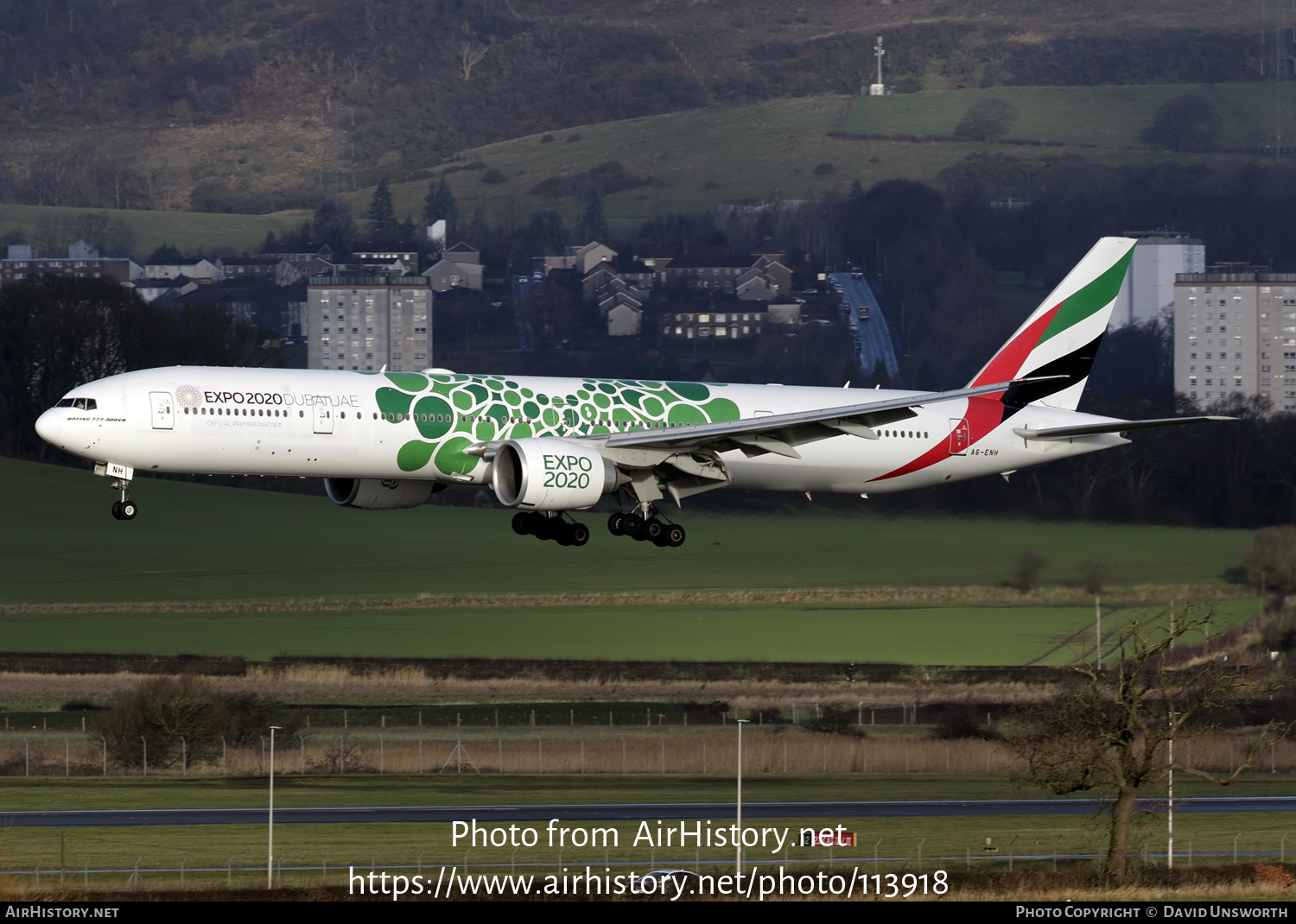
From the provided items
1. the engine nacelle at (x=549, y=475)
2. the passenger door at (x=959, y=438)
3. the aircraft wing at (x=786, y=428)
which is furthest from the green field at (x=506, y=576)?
the engine nacelle at (x=549, y=475)

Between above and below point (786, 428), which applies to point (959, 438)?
below

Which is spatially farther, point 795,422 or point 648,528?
point 648,528

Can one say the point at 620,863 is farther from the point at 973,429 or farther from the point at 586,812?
the point at 973,429

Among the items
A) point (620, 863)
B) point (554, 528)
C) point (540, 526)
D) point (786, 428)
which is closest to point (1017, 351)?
point (786, 428)

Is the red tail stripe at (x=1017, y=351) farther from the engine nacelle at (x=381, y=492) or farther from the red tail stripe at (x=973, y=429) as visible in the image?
the engine nacelle at (x=381, y=492)

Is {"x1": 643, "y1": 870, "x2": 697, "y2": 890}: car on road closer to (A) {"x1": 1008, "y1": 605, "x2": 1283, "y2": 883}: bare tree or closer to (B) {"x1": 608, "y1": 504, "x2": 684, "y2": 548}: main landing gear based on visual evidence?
(B) {"x1": 608, "y1": 504, "x2": 684, "y2": 548}: main landing gear

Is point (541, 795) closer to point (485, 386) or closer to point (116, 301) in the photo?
point (485, 386)
